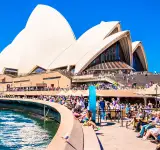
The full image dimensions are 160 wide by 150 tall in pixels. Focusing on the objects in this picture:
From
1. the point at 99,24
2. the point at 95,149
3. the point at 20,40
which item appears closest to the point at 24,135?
the point at 95,149

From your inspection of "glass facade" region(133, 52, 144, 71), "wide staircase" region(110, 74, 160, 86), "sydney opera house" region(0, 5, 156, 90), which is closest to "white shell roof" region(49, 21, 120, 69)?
"sydney opera house" region(0, 5, 156, 90)

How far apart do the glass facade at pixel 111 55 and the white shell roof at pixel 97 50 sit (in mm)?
1034

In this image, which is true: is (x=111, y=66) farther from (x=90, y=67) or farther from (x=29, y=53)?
(x=29, y=53)

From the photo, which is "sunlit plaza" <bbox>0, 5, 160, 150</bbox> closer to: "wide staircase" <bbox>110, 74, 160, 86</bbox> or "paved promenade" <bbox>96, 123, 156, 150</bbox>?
"wide staircase" <bbox>110, 74, 160, 86</bbox>

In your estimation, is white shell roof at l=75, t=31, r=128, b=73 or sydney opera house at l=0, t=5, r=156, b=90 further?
sydney opera house at l=0, t=5, r=156, b=90

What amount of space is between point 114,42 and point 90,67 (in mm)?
5956

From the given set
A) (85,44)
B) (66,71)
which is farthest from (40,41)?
(66,71)

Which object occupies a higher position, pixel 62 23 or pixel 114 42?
pixel 62 23

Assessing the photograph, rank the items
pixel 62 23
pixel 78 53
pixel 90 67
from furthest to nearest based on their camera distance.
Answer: pixel 62 23, pixel 78 53, pixel 90 67

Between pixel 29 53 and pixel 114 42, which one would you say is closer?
pixel 114 42

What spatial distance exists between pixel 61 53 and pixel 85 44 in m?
8.15

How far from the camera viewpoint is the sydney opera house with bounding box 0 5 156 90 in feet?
185

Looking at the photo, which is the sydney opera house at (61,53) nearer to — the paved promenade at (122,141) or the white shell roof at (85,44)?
the white shell roof at (85,44)

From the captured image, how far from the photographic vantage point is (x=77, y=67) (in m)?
57.2
